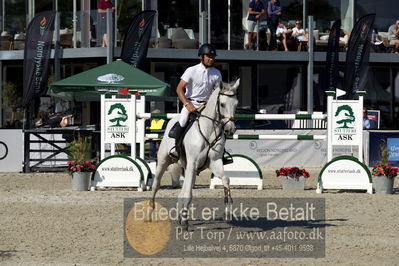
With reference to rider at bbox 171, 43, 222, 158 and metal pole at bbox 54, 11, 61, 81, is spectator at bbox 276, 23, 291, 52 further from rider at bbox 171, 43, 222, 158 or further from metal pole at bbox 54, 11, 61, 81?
rider at bbox 171, 43, 222, 158

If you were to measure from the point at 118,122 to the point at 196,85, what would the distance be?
6.28m

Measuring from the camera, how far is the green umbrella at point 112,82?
24.0m

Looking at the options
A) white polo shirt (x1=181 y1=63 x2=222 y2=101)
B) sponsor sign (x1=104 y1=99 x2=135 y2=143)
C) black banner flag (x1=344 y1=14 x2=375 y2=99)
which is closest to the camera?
white polo shirt (x1=181 y1=63 x2=222 y2=101)

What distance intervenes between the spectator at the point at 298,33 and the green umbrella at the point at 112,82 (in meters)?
12.4

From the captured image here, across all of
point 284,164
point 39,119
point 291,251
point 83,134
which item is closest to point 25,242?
point 291,251

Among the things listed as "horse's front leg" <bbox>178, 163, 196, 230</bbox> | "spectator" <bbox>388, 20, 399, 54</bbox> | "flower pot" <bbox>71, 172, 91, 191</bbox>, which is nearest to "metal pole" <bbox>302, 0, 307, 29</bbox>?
"spectator" <bbox>388, 20, 399, 54</bbox>

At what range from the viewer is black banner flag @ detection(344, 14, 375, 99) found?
31.0 m

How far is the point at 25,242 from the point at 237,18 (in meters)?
24.5

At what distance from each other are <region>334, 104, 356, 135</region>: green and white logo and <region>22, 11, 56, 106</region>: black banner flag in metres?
12.6

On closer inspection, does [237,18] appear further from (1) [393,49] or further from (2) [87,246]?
(2) [87,246]

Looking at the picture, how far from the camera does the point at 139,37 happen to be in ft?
100.0

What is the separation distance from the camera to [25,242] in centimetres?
1095

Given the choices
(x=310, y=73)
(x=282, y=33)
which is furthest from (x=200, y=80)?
(x=282, y=33)

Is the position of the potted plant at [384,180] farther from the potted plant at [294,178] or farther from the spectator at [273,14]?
the spectator at [273,14]
